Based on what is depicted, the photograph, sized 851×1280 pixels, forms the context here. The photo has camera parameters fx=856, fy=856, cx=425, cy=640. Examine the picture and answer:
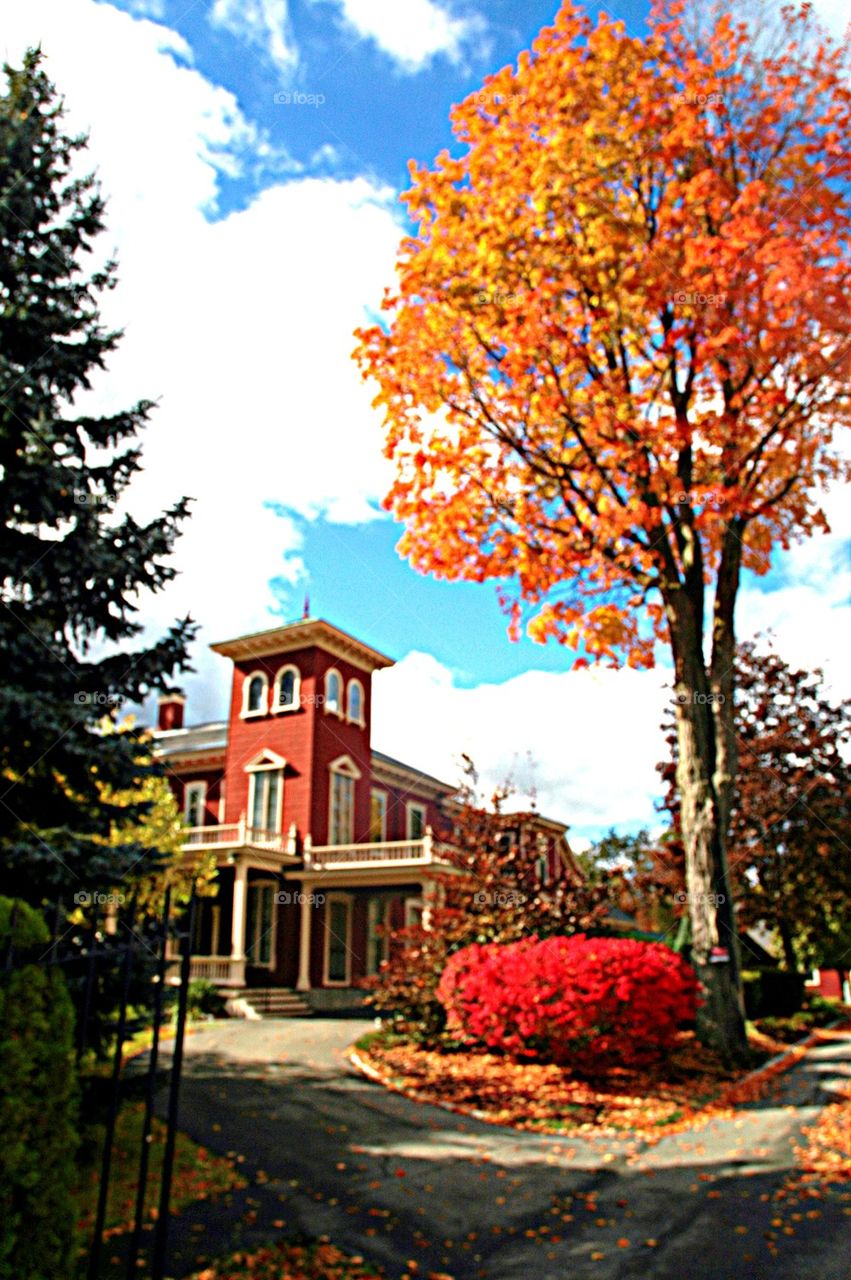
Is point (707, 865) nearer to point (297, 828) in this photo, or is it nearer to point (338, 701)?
point (297, 828)

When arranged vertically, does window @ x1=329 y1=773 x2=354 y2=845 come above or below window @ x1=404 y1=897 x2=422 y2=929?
above

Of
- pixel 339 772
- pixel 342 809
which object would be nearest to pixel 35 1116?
pixel 339 772

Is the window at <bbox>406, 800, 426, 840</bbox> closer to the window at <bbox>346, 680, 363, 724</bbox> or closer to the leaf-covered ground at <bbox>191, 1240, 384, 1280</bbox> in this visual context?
the window at <bbox>346, 680, 363, 724</bbox>

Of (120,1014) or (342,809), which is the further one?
(342,809)

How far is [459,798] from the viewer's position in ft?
54.9

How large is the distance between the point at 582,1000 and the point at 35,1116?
8894mm

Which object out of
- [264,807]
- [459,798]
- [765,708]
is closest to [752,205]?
[459,798]

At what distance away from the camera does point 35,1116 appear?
4113 millimetres

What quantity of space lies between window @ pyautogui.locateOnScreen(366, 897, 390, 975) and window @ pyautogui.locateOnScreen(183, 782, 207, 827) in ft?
21.3

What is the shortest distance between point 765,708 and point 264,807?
15.8 m

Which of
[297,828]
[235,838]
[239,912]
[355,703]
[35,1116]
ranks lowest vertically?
[35,1116]

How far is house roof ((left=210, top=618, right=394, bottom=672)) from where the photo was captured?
2670 cm

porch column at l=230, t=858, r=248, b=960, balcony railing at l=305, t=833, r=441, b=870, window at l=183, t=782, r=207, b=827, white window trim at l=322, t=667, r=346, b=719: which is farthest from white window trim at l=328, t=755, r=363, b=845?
window at l=183, t=782, r=207, b=827

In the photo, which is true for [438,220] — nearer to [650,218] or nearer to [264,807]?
[650,218]
